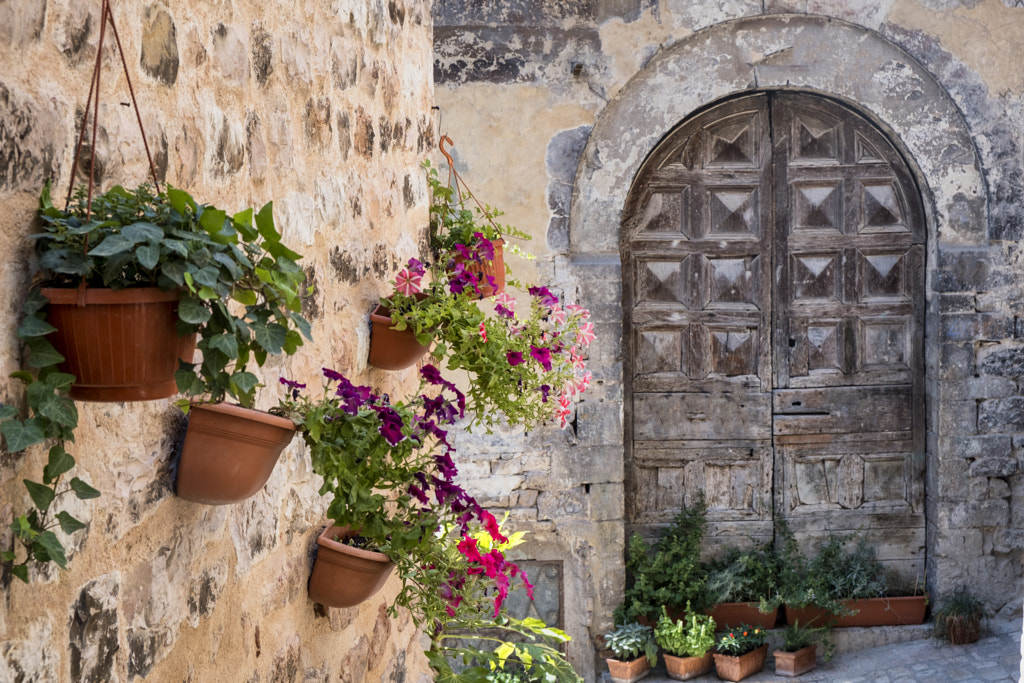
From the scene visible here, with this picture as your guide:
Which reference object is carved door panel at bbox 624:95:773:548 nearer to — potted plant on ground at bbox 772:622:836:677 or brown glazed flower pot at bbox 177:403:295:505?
potted plant on ground at bbox 772:622:836:677

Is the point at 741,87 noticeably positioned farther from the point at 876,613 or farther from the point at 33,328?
the point at 33,328

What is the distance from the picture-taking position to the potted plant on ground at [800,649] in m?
5.00

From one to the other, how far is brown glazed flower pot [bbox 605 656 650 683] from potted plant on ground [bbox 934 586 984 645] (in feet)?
5.51

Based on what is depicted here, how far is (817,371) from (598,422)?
135 cm

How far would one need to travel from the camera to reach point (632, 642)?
500cm

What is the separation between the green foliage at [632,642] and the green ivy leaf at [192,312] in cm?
435

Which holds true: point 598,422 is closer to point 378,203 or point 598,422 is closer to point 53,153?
point 378,203

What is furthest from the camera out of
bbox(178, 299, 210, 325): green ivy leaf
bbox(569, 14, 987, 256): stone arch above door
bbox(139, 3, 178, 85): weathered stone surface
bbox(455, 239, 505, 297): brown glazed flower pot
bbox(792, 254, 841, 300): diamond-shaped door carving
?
bbox(792, 254, 841, 300): diamond-shaped door carving

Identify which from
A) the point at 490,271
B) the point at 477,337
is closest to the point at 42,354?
the point at 477,337

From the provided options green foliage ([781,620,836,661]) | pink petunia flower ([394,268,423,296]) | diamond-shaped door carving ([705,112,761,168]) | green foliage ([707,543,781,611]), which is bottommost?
green foliage ([781,620,836,661])

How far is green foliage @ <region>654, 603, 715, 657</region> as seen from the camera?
16.2 ft

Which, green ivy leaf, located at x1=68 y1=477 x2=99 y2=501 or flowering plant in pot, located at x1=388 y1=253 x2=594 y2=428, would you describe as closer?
green ivy leaf, located at x1=68 y1=477 x2=99 y2=501

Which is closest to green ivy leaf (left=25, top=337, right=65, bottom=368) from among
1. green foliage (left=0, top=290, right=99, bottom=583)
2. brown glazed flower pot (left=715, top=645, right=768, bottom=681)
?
green foliage (left=0, top=290, right=99, bottom=583)

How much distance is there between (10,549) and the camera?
1.01 metres
